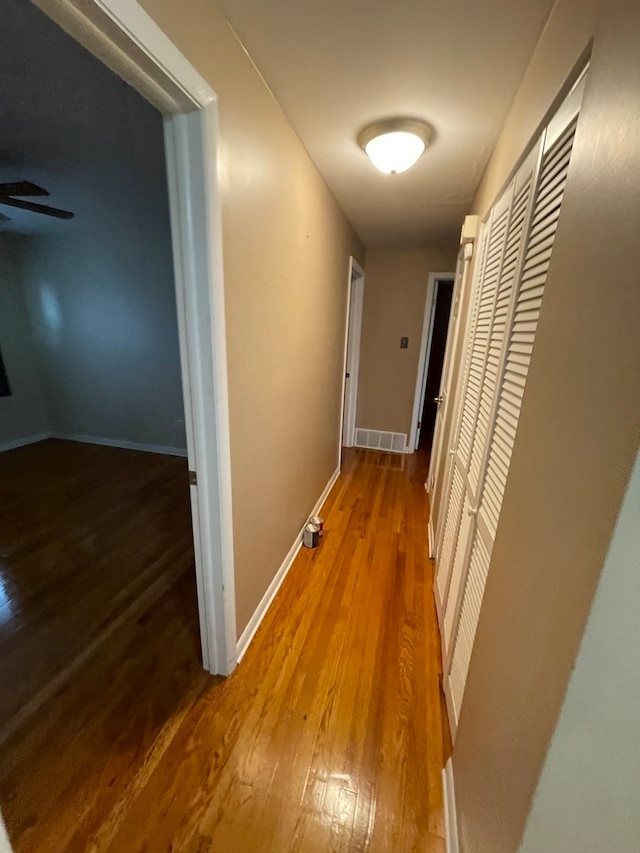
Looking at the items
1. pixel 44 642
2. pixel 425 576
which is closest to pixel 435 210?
pixel 425 576

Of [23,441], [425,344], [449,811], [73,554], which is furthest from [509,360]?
[23,441]

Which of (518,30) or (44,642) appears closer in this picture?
(518,30)

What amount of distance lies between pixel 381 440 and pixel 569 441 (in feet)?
11.5

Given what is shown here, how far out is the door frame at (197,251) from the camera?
672 mm

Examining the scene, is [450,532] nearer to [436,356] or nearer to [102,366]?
[436,356]

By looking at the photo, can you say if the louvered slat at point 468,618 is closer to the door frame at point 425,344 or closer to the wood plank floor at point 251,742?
the wood plank floor at point 251,742

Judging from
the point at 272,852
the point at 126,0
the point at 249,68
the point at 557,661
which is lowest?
the point at 272,852

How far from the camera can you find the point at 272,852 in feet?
3.07

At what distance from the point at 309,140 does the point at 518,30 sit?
92 centimetres

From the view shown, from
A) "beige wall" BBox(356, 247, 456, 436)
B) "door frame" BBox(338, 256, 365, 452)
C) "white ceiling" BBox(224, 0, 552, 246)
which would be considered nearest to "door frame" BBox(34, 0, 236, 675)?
"white ceiling" BBox(224, 0, 552, 246)

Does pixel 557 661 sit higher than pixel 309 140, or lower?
lower

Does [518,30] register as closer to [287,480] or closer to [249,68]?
[249,68]

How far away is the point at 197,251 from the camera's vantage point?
0.97 m

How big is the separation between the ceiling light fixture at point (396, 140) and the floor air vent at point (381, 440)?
9.28ft
